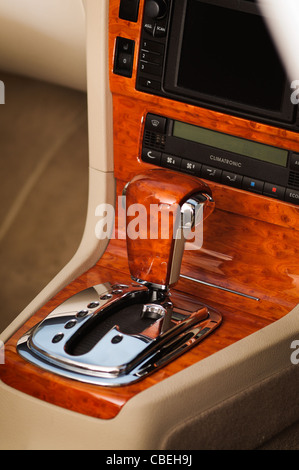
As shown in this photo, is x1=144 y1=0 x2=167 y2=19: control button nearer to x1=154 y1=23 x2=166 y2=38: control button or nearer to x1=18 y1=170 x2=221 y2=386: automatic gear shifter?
x1=154 y1=23 x2=166 y2=38: control button

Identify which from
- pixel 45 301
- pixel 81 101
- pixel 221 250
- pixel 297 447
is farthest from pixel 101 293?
pixel 81 101

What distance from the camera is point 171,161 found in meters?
1.11

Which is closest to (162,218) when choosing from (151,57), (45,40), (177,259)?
(177,259)

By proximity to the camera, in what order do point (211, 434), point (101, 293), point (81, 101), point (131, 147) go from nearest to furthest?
point (211, 434), point (101, 293), point (131, 147), point (81, 101)

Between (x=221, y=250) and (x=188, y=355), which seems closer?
(x=188, y=355)

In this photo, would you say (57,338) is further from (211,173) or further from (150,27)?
(150,27)

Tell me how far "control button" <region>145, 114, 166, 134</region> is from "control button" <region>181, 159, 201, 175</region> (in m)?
0.06

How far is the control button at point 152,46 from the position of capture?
3.49 feet

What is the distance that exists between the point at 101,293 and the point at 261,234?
0.27 meters

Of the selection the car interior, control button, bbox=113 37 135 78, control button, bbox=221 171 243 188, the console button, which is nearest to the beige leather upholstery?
the car interior

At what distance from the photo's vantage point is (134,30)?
108cm

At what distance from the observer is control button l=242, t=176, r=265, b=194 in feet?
3.42

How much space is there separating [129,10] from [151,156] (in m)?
0.23
